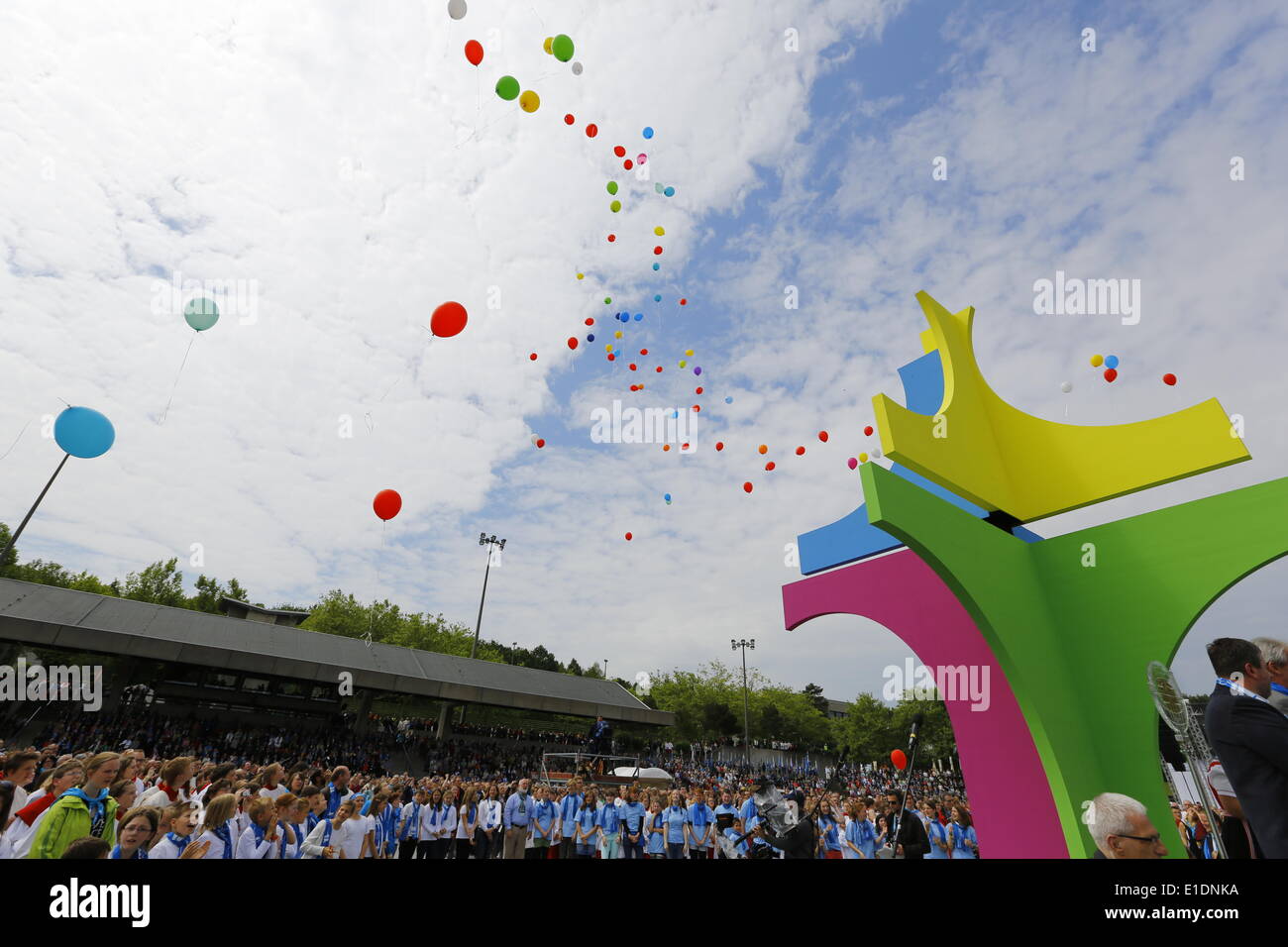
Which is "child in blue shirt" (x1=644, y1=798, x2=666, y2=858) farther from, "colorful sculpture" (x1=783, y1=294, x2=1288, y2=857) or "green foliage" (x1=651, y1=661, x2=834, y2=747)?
"green foliage" (x1=651, y1=661, x2=834, y2=747)

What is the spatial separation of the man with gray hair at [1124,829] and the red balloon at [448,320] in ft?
24.1

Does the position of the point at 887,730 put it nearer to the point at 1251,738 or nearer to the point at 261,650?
the point at 261,650

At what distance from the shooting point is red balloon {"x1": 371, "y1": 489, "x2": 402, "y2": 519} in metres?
9.18

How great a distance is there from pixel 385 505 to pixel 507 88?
582 cm

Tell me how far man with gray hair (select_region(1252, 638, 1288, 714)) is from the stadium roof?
2317 centimetres

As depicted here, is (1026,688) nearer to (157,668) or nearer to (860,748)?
(157,668)

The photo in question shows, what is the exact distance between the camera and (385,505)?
9.21 metres

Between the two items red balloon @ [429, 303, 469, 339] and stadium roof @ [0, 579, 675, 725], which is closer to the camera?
red balloon @ [429, 303, 469, 339]

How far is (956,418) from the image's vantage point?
706cm

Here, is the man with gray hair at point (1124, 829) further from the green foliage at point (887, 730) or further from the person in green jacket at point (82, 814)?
the green foliage at point (887, 730)

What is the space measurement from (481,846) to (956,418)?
9.08 m

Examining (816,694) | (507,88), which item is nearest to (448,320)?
(507,88)

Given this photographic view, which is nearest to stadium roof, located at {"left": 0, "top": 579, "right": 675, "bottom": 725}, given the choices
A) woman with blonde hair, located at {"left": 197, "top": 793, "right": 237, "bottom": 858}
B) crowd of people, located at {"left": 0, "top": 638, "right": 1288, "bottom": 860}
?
crowd of people, located at {"left": 0, "top": 638, "right": 1288, "bottom": 860}

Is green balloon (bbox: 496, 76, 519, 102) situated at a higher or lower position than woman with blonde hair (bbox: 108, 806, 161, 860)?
higher
